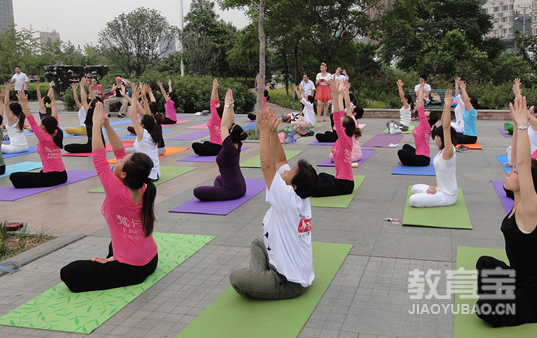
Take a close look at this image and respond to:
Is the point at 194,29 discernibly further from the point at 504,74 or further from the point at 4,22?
the point at 4,22

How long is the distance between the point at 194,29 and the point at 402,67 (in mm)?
13513

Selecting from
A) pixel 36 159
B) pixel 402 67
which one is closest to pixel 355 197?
pixel 36 159

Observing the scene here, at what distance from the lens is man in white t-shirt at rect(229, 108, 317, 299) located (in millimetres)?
4180

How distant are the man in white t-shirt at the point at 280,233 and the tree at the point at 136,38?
33.4m

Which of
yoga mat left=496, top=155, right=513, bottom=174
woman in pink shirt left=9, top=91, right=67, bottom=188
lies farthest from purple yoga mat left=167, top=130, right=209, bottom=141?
yoga mat left=496, top=155, right=513, bottom=174

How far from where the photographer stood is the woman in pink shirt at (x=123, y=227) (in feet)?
14.9

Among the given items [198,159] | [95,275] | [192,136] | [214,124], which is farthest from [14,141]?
[95,275]

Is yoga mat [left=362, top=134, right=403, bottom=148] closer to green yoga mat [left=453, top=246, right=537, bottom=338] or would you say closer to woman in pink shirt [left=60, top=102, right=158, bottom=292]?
green yoga mat [left=453, top=246, right=537, bottom=338]

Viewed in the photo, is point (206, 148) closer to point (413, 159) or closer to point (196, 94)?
point (413, 159)

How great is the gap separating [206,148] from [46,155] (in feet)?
12.3

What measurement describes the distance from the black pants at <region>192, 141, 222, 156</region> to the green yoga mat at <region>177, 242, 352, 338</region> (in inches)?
287

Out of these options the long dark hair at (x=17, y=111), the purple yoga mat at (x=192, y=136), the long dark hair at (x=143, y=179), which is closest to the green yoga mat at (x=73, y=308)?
the long dark hair at (x=143, y=179)

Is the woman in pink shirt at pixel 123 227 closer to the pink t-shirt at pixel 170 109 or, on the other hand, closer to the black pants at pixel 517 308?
the black pants at pixel 517 308

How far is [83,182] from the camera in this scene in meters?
9.66
